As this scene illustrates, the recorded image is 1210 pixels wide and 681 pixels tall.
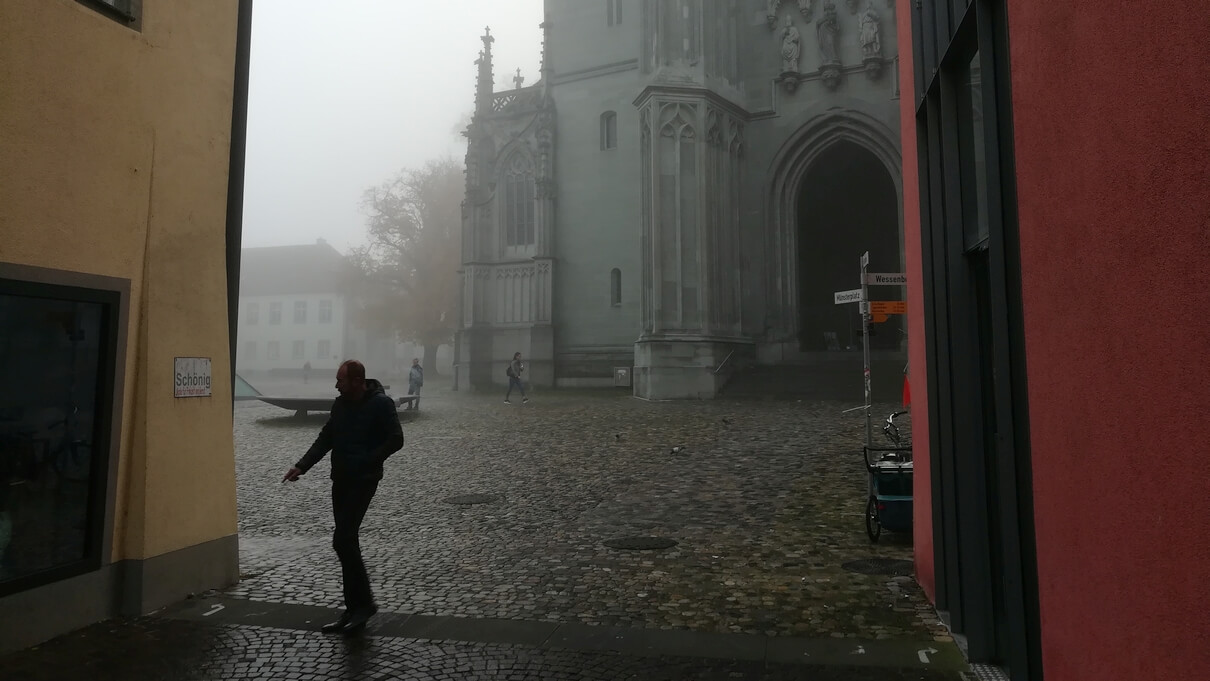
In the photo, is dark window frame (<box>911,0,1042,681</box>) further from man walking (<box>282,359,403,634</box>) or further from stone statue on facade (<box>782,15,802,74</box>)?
stone statue on facade (<box>782,15,802,74</box>)

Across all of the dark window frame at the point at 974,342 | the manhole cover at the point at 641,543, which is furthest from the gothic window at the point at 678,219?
A: the dark window frame at the point at 974,342

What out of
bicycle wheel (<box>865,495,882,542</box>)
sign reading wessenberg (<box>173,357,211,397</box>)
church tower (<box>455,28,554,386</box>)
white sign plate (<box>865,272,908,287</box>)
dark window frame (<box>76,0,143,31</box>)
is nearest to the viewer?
dark window frame (<box>76,0,143,31</box>)

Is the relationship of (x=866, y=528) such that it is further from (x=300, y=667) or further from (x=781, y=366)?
(x=781, y=366)

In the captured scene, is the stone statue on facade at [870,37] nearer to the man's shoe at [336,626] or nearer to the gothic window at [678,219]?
the gothic window at [678,219]

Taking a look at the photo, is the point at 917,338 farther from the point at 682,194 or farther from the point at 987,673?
the point at 682,194

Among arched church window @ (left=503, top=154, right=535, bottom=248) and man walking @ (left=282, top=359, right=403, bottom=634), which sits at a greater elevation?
arched church window @ (left=503, top=154, right=535, bottom=248)

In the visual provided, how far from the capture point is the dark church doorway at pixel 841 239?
27656mm

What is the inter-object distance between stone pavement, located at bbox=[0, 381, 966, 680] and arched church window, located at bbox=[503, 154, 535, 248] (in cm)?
2145

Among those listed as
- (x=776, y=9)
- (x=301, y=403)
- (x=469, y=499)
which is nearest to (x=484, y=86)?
(x=776, y=9)

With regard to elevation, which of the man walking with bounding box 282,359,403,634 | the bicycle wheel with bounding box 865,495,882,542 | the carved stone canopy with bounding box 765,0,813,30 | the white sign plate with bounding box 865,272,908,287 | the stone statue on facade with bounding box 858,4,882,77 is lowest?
the bicycle wheel with bounding box 865,495,882,542

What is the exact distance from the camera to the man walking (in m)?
4.64

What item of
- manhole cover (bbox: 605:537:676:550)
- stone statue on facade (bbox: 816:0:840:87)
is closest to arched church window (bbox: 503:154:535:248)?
stone statue on facade (bbox: 816:0:840:87)

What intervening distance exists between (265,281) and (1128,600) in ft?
293

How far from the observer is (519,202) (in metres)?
32.1
